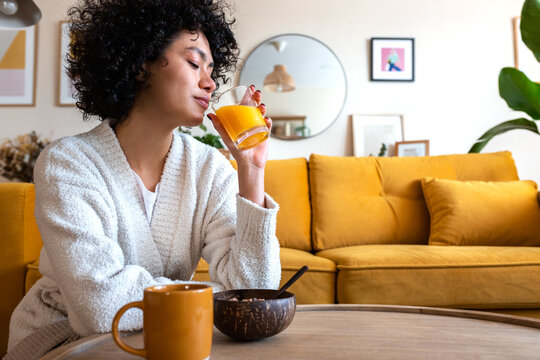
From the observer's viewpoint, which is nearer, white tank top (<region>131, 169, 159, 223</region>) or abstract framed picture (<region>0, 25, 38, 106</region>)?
white tank top (<region>131, 169, 159, 223</region>)

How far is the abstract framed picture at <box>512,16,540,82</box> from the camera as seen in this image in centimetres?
338

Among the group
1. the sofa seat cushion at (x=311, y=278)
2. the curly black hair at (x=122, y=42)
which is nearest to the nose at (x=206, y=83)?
the curly black hair at (x=122, y=42)

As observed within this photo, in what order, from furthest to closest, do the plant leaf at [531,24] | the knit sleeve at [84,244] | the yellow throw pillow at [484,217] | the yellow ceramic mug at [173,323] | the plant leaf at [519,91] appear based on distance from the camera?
the plant leaf at [519,91], the plant leaf at [531,24], the yellow throw pillow at [484,217], the knit sleeve at [84,244], the yellow ceramic mug at [173,323]

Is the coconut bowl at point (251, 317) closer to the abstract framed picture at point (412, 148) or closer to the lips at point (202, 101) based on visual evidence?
the lips at point (202, 101)

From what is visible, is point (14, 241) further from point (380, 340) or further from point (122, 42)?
point (380, 340)

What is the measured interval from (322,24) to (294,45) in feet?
0.85

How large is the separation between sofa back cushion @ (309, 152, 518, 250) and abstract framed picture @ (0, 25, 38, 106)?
219cm

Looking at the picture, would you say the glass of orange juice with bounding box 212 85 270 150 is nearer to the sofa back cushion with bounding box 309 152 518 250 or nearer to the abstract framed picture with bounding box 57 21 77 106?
the sofa back cushion with bounding box 309 152 518 250

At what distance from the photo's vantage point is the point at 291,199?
8.17ft

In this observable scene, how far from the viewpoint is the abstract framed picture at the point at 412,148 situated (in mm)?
3252

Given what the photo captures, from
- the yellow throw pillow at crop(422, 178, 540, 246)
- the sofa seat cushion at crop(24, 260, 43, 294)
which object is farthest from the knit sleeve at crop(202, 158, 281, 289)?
the yellow throw pillow at crop(422, 178, 540, 246)

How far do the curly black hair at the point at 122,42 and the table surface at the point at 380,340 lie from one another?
0.65m

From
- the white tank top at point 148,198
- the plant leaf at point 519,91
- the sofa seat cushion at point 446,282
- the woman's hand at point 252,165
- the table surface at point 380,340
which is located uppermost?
the plant leaf at point 519,91

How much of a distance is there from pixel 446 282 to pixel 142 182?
126 cm
